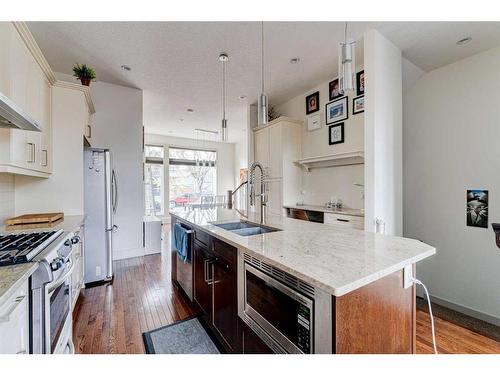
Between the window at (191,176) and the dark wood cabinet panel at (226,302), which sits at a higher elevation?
the window at (191,176)

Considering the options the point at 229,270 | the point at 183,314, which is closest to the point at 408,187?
the point at 229,270

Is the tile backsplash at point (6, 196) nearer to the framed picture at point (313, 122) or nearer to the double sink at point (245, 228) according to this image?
the double sink at point (245, 228)

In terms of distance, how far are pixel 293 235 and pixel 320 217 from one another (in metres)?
2.00

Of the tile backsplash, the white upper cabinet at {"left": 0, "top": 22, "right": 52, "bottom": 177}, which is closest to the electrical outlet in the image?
the white upper cabinet at {"left": 0, "top": 22, "right": 52, "bottom": 177}

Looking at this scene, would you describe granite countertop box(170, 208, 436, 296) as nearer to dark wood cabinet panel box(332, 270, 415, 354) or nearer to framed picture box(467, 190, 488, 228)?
dark wood cabinet panel box(332, 270, 415, 354)

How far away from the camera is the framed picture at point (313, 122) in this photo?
386 centimetres

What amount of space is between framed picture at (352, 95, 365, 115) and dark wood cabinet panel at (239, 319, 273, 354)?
3128 mm

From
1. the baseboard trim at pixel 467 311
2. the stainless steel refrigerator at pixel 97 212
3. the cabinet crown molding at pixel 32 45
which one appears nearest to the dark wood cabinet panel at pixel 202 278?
the stainless steel refrigerator at pixel 97 212

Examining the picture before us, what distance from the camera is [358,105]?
3.24 metres

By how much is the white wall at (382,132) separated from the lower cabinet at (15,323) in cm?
265

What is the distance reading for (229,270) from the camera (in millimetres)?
1487

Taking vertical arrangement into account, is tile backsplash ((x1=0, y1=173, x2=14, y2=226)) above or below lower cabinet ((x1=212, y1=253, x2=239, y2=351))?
above

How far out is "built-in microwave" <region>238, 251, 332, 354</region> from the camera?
0.87m
